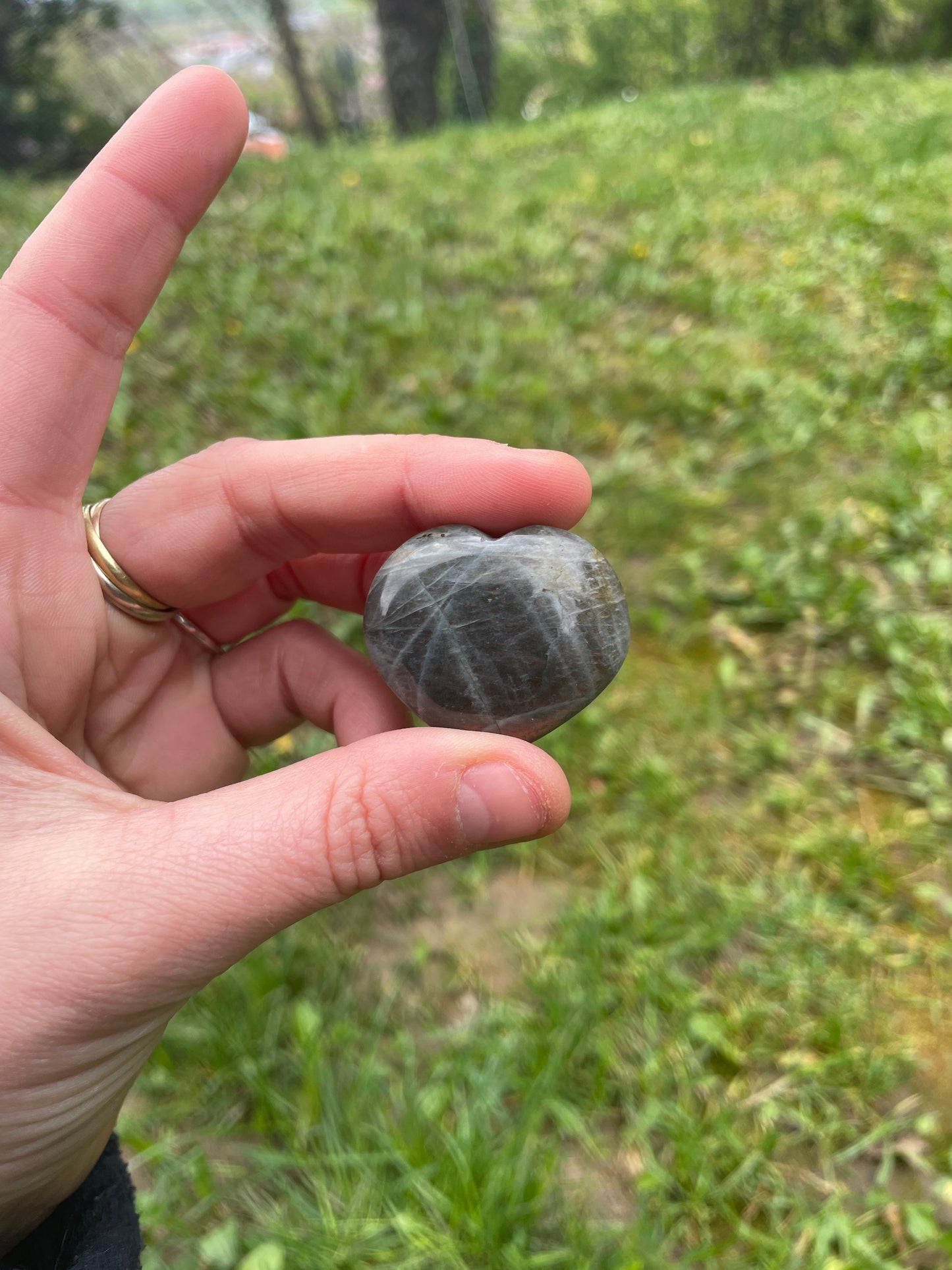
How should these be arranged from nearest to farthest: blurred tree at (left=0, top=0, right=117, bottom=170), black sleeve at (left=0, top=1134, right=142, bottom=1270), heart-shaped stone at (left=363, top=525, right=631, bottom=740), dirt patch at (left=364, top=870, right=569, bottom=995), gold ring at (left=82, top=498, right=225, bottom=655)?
black sleeve at (left=0, top=1134, right=142, bottom=1270)
heart-shaped stone at (left=363, top=525, right=631, bottom=740)
gold ring at (left=82, top=498, right=225, bottom=655)
dirt patch at (left=364, top=870, right=569, bottom=995)
blurred tree at (left=0, top=0, right=117, bottom=170)

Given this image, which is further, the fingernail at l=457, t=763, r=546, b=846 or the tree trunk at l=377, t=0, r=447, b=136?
the tree trunk at l=377, t=0, r=447, b=136

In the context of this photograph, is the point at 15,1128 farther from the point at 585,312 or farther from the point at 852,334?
the point at 852,334

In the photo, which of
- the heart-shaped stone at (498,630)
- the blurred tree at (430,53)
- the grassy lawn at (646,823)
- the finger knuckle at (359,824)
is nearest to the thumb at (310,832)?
the finger knuckle at (359,824)

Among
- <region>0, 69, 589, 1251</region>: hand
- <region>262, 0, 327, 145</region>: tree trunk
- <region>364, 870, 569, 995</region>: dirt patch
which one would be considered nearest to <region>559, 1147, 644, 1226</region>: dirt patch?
<region>364, 870, 569, 995</region>: dirt patch

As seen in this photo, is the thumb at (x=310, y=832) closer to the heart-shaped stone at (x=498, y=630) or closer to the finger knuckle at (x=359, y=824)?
the finger knuckle at (x=359, y=824)

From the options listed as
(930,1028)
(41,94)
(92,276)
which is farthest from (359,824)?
(41,94)

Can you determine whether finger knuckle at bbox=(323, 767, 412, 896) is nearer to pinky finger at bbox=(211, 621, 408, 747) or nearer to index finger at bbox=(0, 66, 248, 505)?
pinky finger at bbox=(211, 621, 408, 747)

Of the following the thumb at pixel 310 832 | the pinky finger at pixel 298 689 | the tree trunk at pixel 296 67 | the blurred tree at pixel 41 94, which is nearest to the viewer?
the thumb at pixel 310 832

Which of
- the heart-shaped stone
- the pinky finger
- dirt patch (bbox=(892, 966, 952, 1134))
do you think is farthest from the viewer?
dirt patch (bbox=(892, 966, 952, 1134))

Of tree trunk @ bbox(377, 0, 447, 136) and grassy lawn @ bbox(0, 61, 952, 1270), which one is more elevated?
tree trunk @ bbox(377, 0, 447, 136)
